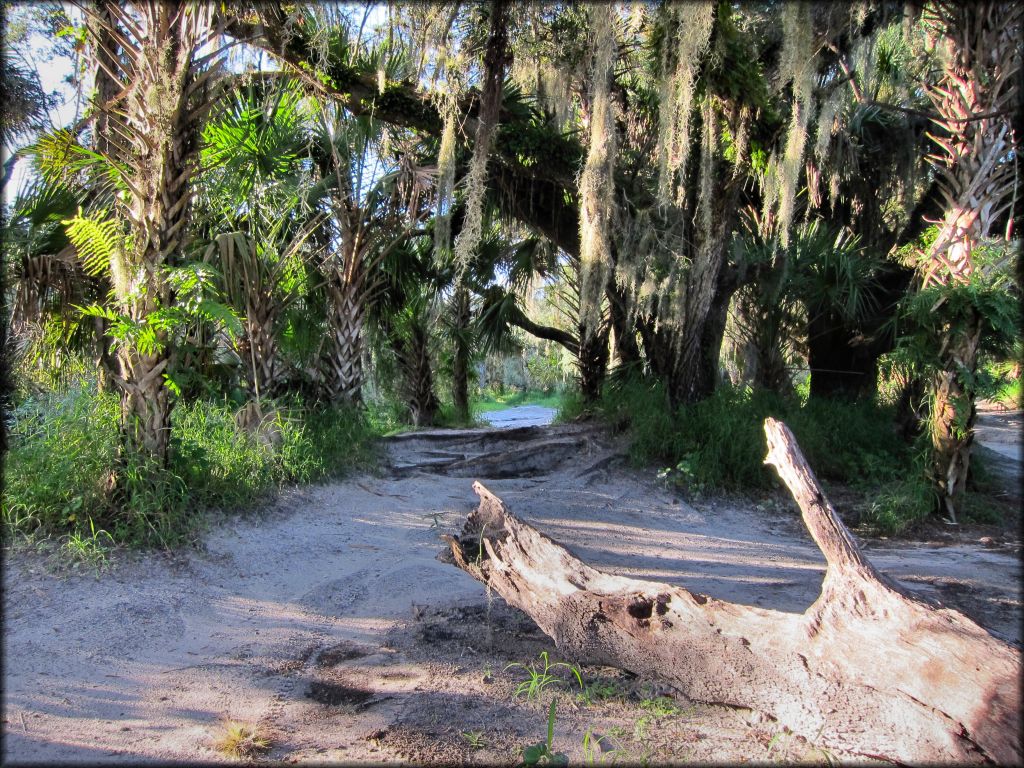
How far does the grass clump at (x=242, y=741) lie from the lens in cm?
284

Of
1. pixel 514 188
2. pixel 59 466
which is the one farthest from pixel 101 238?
pixel 514 188

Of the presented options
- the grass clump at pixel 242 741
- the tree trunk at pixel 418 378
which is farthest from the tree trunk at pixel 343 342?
the grass clump at pixel 242 741

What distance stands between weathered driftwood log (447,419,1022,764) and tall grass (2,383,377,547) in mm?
2683

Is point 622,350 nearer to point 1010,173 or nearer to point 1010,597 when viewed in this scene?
point 1010,173

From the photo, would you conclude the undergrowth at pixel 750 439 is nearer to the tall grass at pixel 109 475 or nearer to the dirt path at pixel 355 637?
the dirt path at pixel 355 637

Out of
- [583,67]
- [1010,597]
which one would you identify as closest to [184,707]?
[1010,597]

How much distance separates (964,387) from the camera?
23.4 feet

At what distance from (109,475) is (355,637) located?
7.32 feet

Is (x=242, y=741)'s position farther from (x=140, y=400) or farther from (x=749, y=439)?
(x=749, y=439)

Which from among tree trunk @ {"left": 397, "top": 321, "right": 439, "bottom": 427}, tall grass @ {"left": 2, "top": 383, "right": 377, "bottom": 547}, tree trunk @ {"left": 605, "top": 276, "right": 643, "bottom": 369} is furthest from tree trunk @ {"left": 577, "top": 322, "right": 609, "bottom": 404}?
tall grass @ {"left": 2, "top": 383, "right": 377, "bottom": 547}

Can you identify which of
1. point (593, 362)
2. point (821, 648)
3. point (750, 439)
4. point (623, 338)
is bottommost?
point (821, 648)

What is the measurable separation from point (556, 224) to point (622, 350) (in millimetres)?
2153

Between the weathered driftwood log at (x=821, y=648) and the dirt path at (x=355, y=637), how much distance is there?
0.57ft

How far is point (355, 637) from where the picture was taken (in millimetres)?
4188
